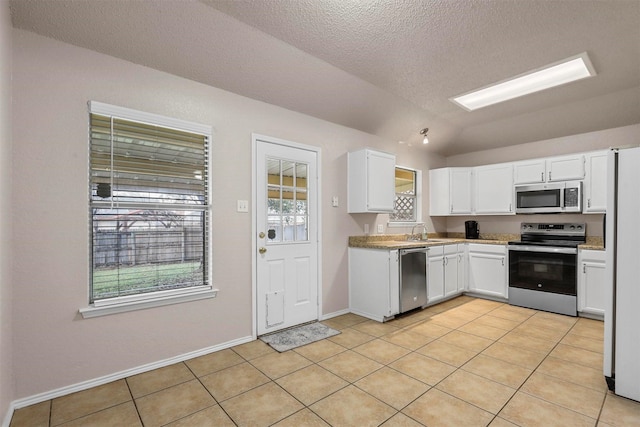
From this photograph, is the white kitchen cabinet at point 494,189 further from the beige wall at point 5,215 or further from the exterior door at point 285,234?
the beige wall at point 5,215

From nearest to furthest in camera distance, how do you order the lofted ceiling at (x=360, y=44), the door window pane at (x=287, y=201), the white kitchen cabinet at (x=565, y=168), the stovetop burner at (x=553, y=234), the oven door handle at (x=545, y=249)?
the lofted ceiling at (x=360, y=44)
the door window pane at (x=287, y=201)
the oven door handle at (x=545, y=249)
the white kitchen cabinet at (x=565, y=168)
the stovetop burner at (x=553, y=234)

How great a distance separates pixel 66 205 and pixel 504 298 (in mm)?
5101

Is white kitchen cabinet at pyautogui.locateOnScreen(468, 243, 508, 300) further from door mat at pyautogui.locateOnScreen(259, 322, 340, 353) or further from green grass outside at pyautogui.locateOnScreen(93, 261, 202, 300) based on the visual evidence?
green grass outside at pyautogui.locateOnScreen(93, 261, 202, 300)

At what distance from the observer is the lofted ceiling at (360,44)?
211 centimetres

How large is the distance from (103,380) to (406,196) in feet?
14.4

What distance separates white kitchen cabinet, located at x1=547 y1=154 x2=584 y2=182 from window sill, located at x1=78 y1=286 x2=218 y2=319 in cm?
463

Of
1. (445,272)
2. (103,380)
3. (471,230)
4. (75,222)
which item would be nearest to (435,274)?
(445,272)

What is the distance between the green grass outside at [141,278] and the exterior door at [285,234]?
66 cm

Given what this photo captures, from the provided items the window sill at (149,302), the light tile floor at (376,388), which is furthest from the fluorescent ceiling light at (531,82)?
the window sill at (149,302)

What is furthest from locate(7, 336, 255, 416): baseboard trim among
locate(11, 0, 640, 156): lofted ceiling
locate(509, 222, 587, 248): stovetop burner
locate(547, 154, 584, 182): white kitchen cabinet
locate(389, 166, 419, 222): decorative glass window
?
locate(547, 154, 584, 182): white kitchen cabinet

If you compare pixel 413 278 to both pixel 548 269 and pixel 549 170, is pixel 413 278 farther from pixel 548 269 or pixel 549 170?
pixel 549 170

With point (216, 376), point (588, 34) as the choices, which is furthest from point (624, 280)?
point (216, 376)

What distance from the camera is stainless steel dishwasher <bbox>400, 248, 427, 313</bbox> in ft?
12.0

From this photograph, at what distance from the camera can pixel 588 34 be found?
2.43 meters
